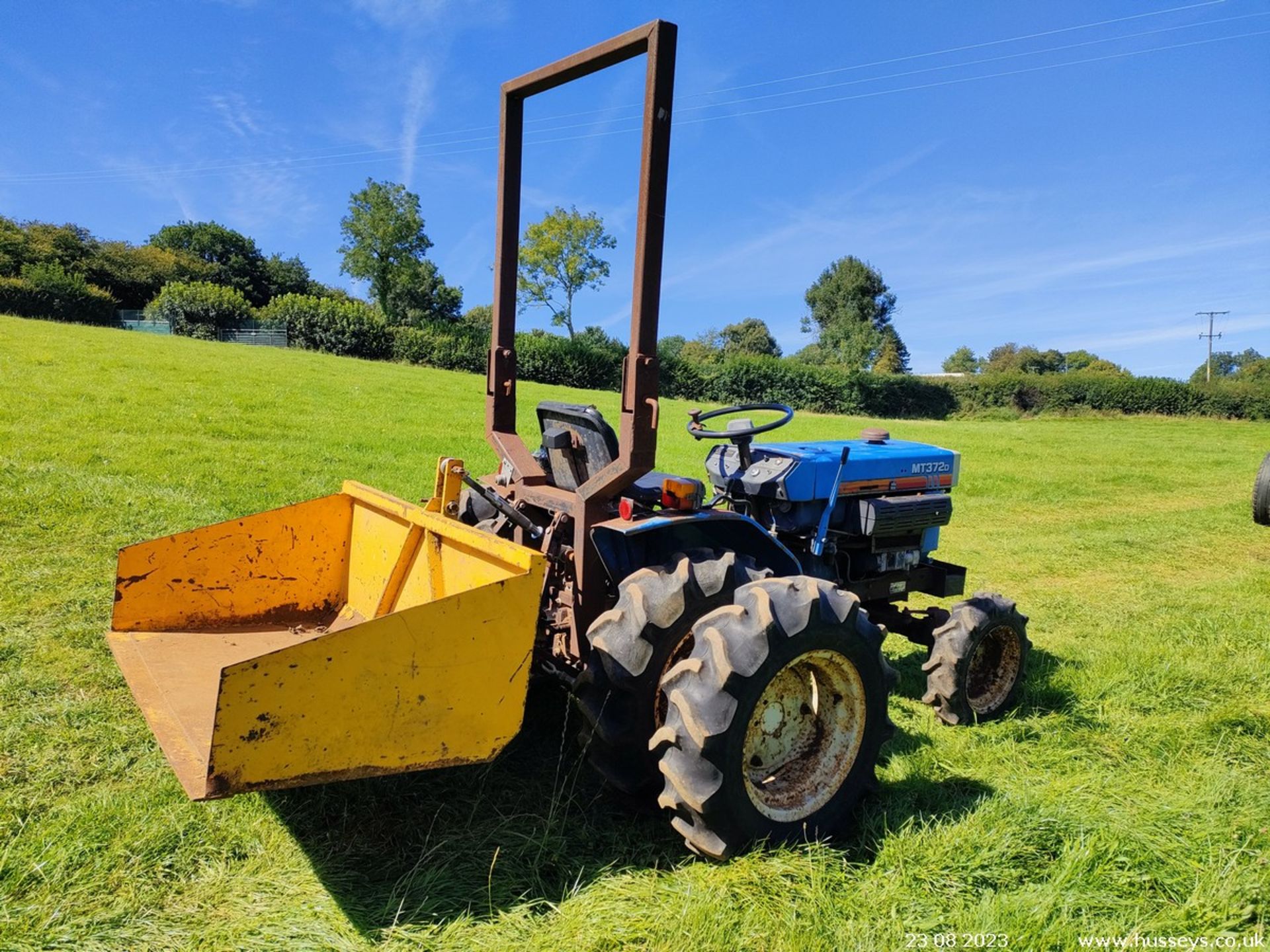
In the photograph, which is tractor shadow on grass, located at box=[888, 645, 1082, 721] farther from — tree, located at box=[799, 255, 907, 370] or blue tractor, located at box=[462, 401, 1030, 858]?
tree, located at box=[799, 255, 907, 370]

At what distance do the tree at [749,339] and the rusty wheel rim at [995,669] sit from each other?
7253 cm

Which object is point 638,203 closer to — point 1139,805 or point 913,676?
point 1139,805

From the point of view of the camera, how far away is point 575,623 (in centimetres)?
305

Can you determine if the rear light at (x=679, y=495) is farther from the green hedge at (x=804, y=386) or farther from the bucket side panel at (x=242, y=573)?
the green hedge at (x=804, y=386)

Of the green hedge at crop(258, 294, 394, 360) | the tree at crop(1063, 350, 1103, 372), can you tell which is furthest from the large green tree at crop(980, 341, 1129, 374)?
the green hedge at crop(258, 294, 394, 360)

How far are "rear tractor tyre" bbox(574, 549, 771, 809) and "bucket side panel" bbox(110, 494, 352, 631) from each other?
1.70 meters

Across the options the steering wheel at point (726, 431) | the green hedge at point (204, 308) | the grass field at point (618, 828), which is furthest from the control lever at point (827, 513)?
the green hedge at point (204, 308)

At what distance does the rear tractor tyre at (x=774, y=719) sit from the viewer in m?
2.49

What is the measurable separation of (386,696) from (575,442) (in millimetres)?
1363

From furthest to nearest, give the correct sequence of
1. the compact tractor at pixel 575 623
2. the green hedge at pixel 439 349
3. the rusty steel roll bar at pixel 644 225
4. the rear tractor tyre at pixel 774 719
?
1. the green hedge at pixel 439 349
2. the rusty steel roll bar at pixel 644 225
3. the rear tractor tyre at pixel 774 719
4. the compact tractor at pixel 575 623

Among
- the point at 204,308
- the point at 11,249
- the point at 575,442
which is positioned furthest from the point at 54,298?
the point at 575,442

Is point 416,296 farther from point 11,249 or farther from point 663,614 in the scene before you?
point 663,614

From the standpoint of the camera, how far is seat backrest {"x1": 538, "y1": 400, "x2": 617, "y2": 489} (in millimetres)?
3205

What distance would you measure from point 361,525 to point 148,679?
1.16 meters
